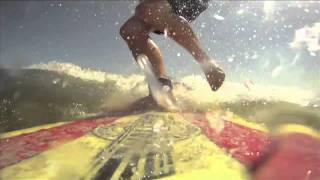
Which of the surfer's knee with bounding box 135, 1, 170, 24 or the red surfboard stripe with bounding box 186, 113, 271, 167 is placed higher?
the surfer's knee with bounding box 135, 1, 170, 24

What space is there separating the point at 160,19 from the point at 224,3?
20 cm

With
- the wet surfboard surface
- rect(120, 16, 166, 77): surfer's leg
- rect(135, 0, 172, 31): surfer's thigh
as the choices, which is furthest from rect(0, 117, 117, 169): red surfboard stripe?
rect(135, 0, 172, 31): surfer's thigh

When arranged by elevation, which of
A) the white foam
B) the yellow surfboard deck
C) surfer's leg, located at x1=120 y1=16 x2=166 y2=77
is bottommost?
the yellow surfboard deck

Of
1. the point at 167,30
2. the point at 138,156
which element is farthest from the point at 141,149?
the point at 167,30

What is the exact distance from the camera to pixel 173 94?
1.68 meters

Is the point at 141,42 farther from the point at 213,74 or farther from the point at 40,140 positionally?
the point at 40,140

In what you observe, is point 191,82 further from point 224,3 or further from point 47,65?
point 47,65

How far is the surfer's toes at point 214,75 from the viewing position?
5.43ft

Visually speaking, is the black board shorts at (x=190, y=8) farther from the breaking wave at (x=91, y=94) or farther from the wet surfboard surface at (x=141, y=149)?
the wet surfboard surface at (x=141, y=149)

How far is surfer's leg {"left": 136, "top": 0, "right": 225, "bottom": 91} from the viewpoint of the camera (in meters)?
1.66

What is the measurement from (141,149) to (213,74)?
1.01 feet

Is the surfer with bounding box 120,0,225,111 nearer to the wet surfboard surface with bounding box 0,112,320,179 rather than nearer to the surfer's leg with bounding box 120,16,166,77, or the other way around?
the surfer's leg with bounding box 120,16,166,77

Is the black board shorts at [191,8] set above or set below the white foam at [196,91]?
above

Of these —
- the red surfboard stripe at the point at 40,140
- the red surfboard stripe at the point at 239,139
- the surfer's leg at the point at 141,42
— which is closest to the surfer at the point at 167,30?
the surfer's leg at the point at 141,42
